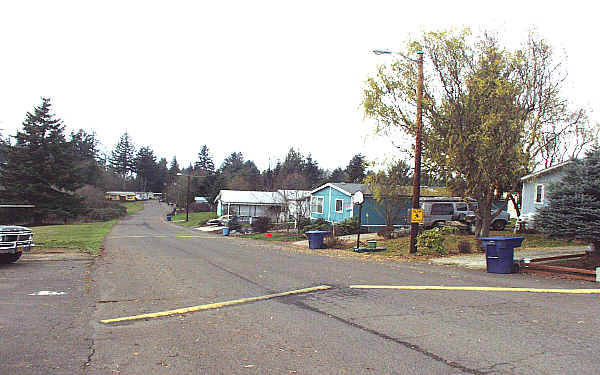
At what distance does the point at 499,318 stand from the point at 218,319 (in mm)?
4395

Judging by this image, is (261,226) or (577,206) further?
(261,226)

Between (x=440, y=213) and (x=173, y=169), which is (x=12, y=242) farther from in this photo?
(x=173, y=169)

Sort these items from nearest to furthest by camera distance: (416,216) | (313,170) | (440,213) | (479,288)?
(479,288), (416,216), (440,213), (313,170)

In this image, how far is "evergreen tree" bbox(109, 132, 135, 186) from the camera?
138m

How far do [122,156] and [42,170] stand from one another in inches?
3430

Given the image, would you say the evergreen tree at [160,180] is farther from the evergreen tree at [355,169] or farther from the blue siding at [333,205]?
the blue siding at [333,205]

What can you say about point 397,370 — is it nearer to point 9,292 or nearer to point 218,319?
point 218,319

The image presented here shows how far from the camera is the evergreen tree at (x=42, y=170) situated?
5294 cm

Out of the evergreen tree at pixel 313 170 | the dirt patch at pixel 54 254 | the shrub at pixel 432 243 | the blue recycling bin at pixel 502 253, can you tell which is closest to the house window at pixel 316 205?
the shrub at pixel 432 243

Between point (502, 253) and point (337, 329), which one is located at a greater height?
point (502, 253)

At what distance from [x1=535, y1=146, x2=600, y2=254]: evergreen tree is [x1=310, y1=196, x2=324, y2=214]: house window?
29033 millimetres

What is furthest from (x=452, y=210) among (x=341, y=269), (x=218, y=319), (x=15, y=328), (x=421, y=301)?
(x=15, y=328)

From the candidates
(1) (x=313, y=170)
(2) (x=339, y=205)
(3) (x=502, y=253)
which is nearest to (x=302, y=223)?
(2) (x=339, y=205)

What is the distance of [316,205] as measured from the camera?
42844mm
